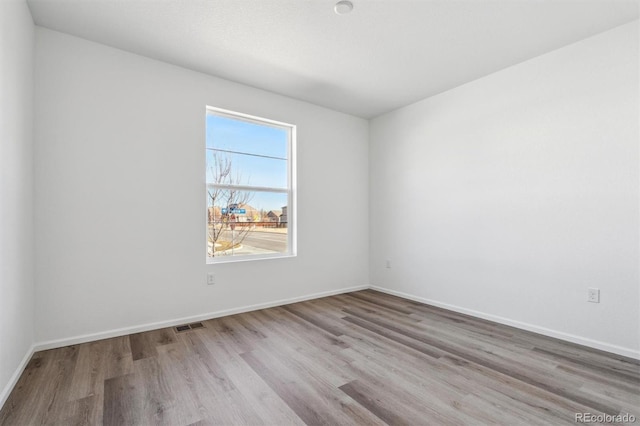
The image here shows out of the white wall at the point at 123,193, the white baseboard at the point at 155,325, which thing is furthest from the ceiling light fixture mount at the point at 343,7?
the white baseboard at the point at 155,325

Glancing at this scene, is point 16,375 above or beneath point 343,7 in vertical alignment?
beneath

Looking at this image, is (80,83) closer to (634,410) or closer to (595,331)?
(634,410)

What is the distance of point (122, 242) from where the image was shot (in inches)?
110

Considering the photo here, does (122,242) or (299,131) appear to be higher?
(299,131)

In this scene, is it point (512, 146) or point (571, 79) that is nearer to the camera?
point (571, 79)

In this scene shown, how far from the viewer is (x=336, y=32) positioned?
8.38ft

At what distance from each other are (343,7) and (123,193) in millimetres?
2475

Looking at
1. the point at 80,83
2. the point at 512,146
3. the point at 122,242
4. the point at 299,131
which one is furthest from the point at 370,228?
the point at 80,83

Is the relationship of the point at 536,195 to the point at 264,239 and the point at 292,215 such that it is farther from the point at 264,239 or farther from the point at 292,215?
the point at 264,239

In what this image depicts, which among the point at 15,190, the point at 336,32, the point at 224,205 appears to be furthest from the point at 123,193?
the point at 336,32

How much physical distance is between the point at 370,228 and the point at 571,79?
2.90m

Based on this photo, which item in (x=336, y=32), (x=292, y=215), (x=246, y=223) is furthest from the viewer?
(x=292, y=215)

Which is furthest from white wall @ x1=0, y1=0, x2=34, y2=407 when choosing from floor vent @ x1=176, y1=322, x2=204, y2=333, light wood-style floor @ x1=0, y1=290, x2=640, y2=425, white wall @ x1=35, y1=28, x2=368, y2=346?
floor vent @ x1=176, y1=322, x2=204, y2=333

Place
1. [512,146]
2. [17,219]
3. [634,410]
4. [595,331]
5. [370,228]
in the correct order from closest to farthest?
[634,410]
[17,219]
[595,331]
[512,146]
[370,228]
